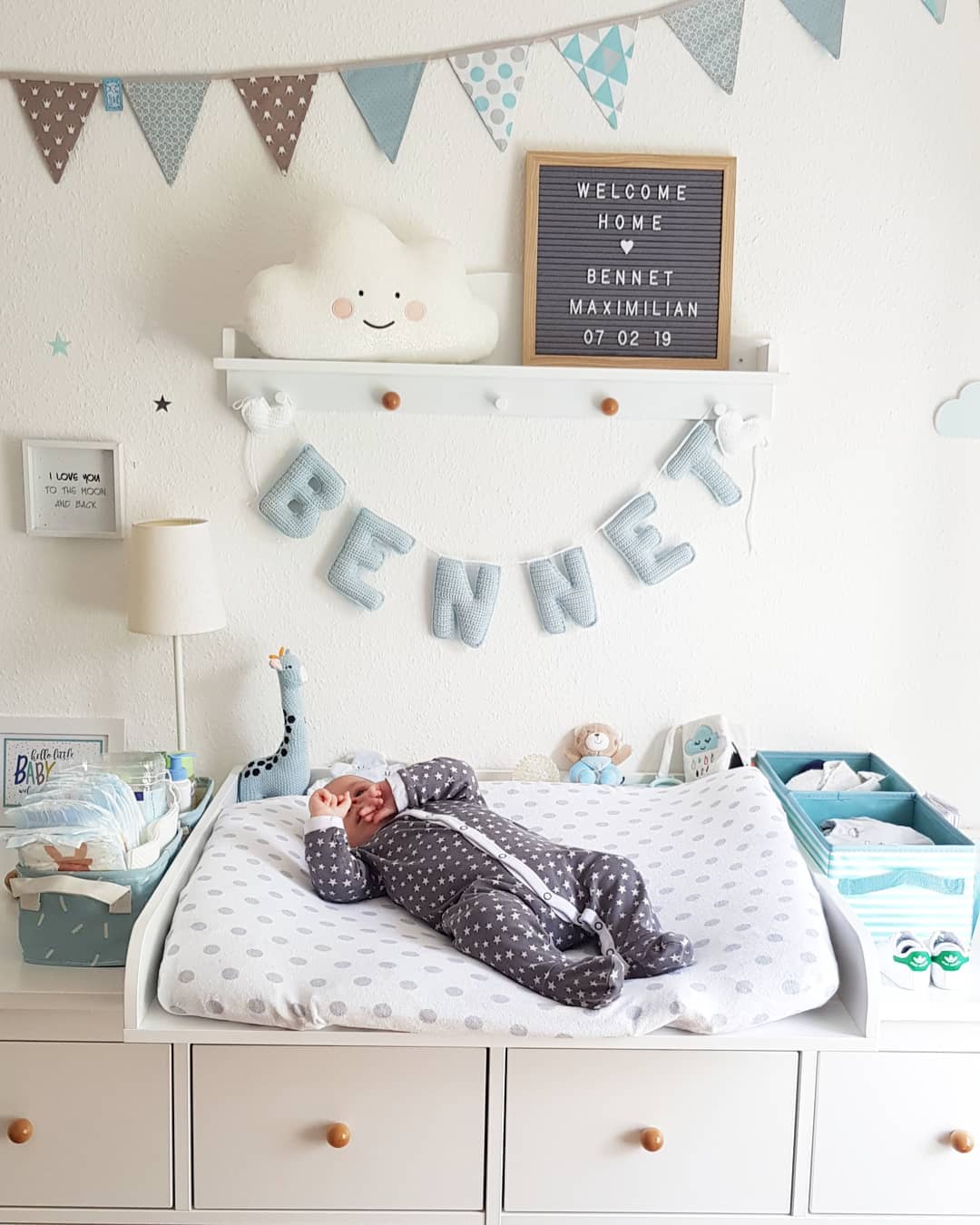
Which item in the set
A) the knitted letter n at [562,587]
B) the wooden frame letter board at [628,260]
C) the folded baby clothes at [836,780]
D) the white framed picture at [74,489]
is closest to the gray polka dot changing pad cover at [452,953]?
the folded baby clothes at [836,780]

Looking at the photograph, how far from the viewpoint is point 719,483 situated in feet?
7.18

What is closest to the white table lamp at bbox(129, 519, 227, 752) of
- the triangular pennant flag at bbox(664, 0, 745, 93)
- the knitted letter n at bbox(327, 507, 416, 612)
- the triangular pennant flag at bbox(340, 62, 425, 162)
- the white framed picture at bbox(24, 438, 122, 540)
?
the white framed picture at bbox(24, 438, 122, 540)

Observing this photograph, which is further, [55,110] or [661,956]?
[55,110]

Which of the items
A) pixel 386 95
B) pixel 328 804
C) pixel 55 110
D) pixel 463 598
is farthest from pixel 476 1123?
pixel 55 110

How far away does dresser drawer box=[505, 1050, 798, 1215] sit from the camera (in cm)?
161

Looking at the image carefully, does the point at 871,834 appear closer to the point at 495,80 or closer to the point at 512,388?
the point at 512,388

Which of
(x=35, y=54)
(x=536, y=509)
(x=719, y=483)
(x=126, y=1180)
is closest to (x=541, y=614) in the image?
(x=536, y=509)

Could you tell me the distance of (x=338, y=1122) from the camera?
162cm

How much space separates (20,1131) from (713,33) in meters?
1.96

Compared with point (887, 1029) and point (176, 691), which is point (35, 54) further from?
point (887, 1029)

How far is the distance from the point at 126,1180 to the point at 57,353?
1315 millimetres

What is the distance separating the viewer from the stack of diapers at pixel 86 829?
166 centimetres

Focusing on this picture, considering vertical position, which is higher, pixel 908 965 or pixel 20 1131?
Answer: pixel 908 965

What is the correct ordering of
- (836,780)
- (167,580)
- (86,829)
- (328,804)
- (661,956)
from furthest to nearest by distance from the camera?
(836,780) → (167,580) → (328,804) → (86,829) → (661,956)
